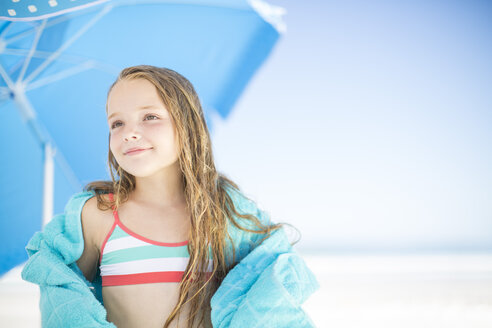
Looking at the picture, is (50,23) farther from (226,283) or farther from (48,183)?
(226,283)

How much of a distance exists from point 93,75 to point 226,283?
1.12 m

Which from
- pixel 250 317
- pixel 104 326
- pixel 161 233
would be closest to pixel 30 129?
pixel 161 233

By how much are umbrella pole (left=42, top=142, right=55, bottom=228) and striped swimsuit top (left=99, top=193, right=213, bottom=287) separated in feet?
2.61

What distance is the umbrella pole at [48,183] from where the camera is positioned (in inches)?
71.9

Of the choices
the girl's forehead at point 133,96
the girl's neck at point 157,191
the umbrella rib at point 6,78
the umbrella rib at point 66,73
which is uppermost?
the umbrella rib at point 66,73

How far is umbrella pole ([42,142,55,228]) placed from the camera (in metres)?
1.83

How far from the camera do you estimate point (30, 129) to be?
181 cm

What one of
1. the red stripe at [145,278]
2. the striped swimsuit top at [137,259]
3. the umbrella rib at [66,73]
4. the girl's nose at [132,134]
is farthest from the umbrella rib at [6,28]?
the red stripe at [145,278]

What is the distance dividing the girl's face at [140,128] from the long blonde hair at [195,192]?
26 mm

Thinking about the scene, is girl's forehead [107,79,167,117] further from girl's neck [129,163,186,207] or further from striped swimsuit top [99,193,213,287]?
striped swimsuit top [99,193,213,287]

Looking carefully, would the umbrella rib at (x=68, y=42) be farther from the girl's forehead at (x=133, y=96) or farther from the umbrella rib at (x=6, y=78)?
the girl's forehead at (x=133, y=96)

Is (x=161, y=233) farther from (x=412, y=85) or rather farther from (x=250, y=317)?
(x=412, y=85)

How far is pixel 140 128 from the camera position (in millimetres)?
1130

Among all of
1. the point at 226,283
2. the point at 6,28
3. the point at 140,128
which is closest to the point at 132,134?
the point at 140,128
